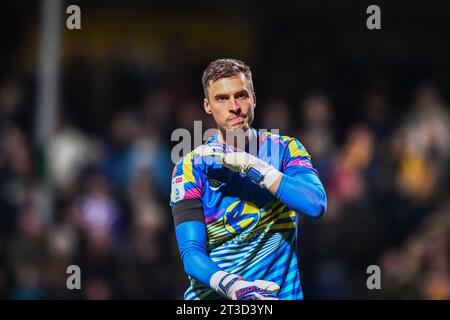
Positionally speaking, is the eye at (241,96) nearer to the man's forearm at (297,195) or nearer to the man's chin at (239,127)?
the man's chin at (239,127)

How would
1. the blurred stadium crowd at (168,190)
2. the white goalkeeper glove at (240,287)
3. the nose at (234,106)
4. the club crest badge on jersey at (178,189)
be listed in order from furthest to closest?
the blurred stadium crowd at (168,190), the club crest badge on jersey at (178,189), the nose at (234,106), the white goalkeeper glove at (240,287)

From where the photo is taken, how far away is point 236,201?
20.2ft

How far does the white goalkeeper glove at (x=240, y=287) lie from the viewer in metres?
5.61

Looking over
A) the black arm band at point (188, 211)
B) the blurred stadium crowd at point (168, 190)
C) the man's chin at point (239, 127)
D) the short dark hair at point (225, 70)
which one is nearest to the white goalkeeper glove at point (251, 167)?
the man's chin at point (239, 127)

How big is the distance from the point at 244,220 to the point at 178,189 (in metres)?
0.47

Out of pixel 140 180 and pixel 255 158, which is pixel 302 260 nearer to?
pixel 140 180

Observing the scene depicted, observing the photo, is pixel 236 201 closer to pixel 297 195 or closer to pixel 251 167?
pixel 251 167

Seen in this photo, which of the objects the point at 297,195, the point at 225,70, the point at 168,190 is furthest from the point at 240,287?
the point at 168,190

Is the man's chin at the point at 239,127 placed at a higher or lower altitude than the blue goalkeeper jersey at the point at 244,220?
higher

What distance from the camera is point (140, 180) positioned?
13406 millimetres

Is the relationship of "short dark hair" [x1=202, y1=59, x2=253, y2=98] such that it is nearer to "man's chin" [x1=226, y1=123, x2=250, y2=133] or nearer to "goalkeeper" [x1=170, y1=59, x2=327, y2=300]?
"goalkeeper" [x1=170, y1=59, x2=327, y2=300]

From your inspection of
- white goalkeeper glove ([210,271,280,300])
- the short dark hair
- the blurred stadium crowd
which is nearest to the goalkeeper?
the short dark hair

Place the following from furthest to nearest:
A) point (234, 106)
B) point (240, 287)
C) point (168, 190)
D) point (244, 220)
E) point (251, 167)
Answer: point (168, 190) < point (244, 220) < point (234, 106) < point (251, 167) < point (240, 287)

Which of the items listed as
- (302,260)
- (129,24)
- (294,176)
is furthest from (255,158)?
(129,24)
